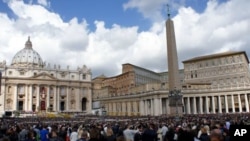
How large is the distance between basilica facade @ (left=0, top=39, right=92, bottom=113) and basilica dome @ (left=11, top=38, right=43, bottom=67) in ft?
52.6

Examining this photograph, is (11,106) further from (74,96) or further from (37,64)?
(37,64)

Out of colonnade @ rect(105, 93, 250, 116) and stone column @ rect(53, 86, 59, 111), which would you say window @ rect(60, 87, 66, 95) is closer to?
stone column @ rect(53, 86, 59, 111)

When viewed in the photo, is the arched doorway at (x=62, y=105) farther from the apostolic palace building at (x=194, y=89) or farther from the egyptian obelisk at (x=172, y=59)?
the egyptian obelisk at (x=172, y=59)

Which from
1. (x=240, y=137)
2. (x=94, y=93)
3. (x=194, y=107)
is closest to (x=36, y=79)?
(x=94, y=93)

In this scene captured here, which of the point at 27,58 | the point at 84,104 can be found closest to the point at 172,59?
the point at 84,104

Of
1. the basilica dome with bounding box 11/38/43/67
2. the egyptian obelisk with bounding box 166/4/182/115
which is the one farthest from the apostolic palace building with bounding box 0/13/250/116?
the egyptian obelisk with bounding box 166/4/182/115

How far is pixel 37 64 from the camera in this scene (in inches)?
4114

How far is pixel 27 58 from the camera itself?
340 ft

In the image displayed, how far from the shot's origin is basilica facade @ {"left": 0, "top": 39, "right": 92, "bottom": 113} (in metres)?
79.4

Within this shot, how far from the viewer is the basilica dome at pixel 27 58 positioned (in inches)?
4050

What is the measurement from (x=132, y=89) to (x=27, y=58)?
45039mm

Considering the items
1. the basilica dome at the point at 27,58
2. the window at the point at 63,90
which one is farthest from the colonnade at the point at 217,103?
the basilica dome at the point at 27,58

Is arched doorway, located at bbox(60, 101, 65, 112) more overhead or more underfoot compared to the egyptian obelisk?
more underfoot

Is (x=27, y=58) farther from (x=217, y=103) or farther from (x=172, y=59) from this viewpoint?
(x=172, y=59)
